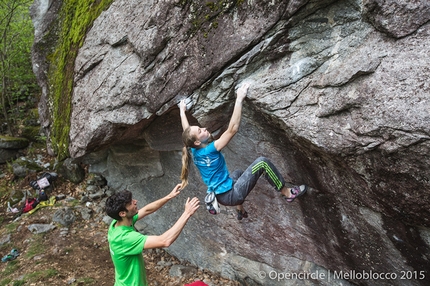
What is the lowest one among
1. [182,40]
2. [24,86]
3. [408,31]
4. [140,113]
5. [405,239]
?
[405,239]

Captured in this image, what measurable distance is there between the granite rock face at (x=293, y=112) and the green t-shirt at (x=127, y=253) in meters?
2.27

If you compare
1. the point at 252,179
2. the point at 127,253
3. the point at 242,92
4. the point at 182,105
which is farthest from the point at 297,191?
the point at 127,253

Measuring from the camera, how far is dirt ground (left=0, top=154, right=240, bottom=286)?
7.49 m

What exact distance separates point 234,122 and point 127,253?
2.07 meters

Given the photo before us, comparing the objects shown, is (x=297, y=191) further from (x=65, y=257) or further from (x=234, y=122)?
(x=65, y=257)

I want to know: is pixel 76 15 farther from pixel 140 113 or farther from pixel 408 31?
pixel 408 31

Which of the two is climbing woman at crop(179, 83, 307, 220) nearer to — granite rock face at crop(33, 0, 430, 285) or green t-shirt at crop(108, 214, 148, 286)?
granite rock face at crop(33, 0, 430, 285)

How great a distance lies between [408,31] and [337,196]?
240 cm

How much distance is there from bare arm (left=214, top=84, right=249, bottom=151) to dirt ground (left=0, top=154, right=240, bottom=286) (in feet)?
13.2

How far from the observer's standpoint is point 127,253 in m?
3.89

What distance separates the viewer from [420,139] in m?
3.46

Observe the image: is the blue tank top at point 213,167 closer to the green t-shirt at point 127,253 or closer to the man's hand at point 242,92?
the man's hand at point 242,92

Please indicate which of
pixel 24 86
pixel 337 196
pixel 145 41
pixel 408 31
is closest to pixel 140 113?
pixel 145 41

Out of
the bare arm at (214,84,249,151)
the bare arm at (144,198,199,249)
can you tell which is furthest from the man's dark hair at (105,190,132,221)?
the bare arm at (214,84,249,151)
